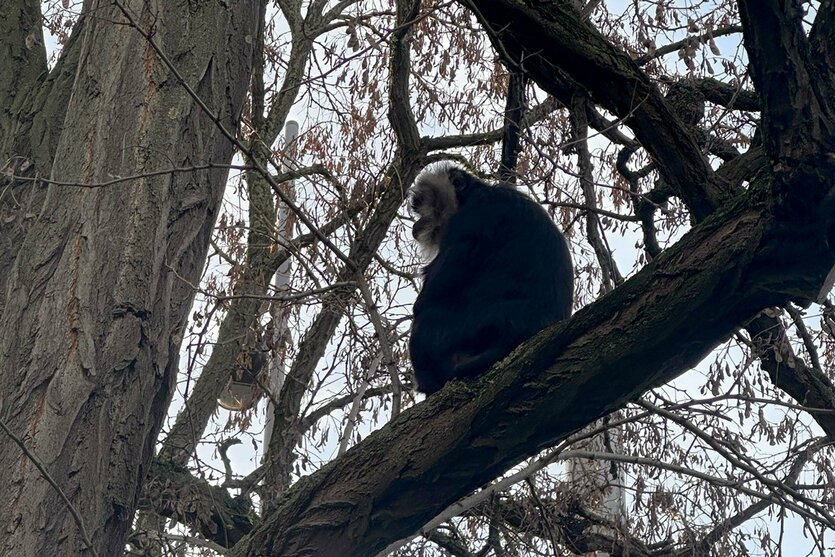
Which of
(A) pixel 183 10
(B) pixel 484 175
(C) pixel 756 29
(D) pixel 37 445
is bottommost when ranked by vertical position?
(D) pixel 37 445

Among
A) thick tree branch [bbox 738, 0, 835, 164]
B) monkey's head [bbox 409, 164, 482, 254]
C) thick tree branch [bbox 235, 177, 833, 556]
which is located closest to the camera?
thick tree branch [bbox 738, 0, 835, 164]

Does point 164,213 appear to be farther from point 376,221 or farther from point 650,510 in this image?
point 650,510

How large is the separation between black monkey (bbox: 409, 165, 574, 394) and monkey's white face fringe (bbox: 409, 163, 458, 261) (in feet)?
1.36

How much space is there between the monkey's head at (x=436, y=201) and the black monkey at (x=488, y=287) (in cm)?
35

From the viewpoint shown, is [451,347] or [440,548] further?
[440,548]

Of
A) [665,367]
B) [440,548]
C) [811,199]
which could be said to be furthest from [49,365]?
[440,548]

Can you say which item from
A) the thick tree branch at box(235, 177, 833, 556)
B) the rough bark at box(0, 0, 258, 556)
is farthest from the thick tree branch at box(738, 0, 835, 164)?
the rough bark at box(0, 0, 258, 556)

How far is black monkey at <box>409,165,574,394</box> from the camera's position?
4312 millimetres

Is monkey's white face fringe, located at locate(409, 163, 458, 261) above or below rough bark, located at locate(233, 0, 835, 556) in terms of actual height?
above

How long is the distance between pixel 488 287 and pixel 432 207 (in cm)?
125

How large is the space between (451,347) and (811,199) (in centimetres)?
231

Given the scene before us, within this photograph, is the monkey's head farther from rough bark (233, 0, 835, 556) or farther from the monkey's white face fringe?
rough bark (233, 0, 835, 556)

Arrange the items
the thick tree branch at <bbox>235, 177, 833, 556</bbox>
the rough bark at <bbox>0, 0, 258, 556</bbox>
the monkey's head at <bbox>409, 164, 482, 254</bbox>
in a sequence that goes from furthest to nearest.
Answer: the monkey's head at <bbox>409, 164, 482, 254</bbox> → the rough bark at <bbox>0, 0, 258, 556</bbox> → the thick tree branch at <bbox>235, 177, 833, 556</bbox>

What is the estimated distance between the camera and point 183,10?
11.0ft
